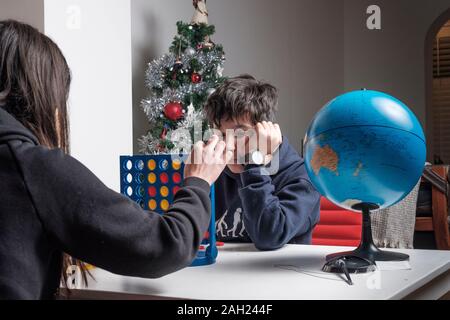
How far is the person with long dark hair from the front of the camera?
728 mm

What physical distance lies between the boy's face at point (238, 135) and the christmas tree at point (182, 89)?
4.55 feet

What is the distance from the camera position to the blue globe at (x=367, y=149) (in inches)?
42.2

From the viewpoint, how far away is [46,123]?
34.1 inches

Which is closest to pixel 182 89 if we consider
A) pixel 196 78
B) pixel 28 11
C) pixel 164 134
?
pixel 196 78

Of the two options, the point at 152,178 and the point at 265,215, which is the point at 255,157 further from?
the point at 152,178

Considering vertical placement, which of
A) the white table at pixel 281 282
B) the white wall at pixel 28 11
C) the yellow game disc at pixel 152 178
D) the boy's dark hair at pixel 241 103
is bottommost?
the white table at pixel 281 282

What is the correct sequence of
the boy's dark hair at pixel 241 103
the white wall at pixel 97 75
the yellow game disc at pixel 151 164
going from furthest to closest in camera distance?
the white wall at pixel 97 75 < the boy's dark hair at pixel 241 103 < the yellow game disc at pixel 151 164

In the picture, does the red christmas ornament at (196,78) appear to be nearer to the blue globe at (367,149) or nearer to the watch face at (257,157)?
the watch face at (257,157)

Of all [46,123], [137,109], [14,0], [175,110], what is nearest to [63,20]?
[14,0]

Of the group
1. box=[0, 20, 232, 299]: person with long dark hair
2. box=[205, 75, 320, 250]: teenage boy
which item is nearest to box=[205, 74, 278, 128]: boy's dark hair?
box=[205, 75, 320, 250]: teenage boy

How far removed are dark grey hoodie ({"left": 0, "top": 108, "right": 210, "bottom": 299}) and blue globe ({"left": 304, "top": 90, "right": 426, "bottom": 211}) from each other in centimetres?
44

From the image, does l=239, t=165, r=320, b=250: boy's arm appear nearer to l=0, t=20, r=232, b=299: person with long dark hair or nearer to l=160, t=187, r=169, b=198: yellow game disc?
l=160, t=187, r=169, b=198: yellow game disc

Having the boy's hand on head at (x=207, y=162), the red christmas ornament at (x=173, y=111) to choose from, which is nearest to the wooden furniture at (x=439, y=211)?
the red christmas ornament at (x=173, y=111)

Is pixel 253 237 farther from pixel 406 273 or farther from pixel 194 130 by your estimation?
pixel 194 130
